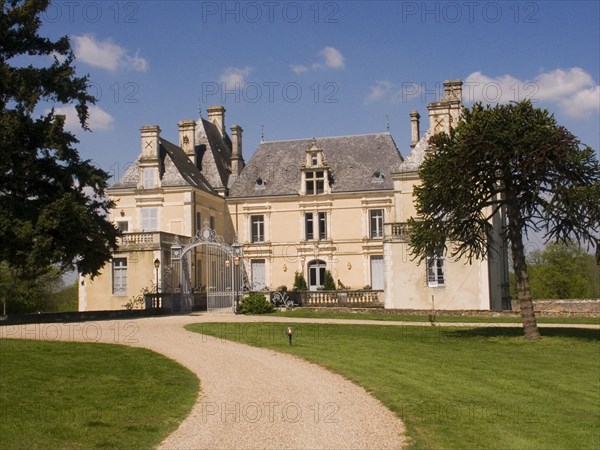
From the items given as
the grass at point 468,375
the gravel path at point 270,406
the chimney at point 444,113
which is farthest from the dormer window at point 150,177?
the gravel path at point 270,406

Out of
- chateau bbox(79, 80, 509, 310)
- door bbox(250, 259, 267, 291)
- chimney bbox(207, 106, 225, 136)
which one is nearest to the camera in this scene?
chateau bbox(79, 80, 509, 310)

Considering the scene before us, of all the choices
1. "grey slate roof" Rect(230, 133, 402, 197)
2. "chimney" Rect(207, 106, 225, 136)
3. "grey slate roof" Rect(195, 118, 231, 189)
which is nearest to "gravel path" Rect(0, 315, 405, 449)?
"grey slate roof" Rect(230, 133, 402, 197)

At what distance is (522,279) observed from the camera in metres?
20.4

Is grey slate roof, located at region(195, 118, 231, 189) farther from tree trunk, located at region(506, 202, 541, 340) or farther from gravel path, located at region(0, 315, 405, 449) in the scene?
gravel path, located at region(0, 315, 405, 449)

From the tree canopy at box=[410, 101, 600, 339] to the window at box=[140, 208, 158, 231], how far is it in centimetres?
2104

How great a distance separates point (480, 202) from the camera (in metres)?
20.8

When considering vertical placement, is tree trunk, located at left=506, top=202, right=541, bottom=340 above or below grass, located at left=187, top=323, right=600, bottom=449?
above

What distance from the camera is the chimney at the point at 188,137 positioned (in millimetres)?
42969

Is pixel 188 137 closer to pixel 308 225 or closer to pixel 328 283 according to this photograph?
pixel 308 225

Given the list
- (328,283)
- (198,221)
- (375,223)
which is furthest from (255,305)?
(375,223)

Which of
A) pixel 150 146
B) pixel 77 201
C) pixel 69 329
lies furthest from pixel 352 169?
pixel 69 329

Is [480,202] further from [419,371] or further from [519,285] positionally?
[419,371]

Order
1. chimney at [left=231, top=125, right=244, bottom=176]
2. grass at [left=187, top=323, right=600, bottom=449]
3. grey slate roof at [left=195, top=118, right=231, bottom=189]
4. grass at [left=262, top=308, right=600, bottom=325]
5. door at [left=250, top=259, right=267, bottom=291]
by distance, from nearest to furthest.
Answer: grass at [left=187, top=323, right=600, bottom=449], grass at [left=262, top=308, right=600, bottom=325], door at [left=250, top=259, right=267, bottom=291], grey slate roof at [left=195, top=118, right=231, bottom=189], chimney at [left=231, top=125, right=244, bottom=176]

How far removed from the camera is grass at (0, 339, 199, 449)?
352 inches
